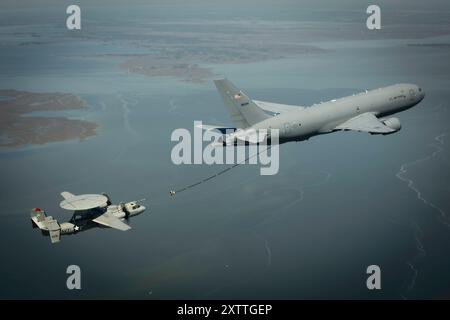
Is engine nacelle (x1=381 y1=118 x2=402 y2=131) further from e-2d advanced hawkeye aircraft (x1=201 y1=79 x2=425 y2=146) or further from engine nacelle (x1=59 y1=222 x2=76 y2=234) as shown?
engine nacelle (x1=59 y1=222 x2=76 y2=234)

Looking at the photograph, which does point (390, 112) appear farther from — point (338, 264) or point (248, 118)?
point (338, 264)

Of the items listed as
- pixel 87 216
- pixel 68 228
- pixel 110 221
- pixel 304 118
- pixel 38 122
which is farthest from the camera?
pixel 38 122

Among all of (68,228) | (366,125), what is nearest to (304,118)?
(366,125)

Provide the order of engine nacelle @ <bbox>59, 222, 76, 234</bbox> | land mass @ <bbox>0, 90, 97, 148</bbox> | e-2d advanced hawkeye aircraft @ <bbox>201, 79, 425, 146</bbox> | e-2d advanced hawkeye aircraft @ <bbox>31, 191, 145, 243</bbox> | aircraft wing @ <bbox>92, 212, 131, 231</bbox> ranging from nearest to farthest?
e-2d advanced hawkeye aircraft @ <bbox>31, 191, 145, 243</bbox> → aircraft wing @ <bbox>92, 212, 131, 231</bbox> → engine nacelle @ <bbox>59, 222, 76, 234</bbox> → e-2d advanced hawkeye aircraft @ <bbox>201, 79, 425, 146</bbox> → land mass @ <bbox>0, 90, 97, 148</bbox>

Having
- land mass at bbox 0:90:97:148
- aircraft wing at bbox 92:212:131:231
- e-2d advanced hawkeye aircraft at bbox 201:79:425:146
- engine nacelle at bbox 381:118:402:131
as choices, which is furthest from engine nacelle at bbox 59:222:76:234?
land mass at bbox 0:90:97:148

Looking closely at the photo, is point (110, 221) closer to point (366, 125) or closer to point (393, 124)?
point (366, 125)

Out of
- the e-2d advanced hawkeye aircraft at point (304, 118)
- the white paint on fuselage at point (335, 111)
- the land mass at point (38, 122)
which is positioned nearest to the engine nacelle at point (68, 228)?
the e-2d advanced hawkeye aircraft at point (304, 118)

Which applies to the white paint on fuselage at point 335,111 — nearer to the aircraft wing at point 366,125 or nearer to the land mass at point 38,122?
the aircraft wing at point 366,125

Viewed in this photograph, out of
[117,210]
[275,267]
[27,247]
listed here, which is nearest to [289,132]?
[117,210]
